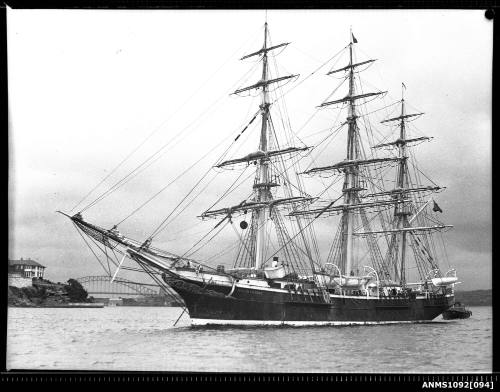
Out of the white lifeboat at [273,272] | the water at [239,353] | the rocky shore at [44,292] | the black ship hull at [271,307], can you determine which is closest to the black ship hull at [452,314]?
the black ship hull at [271,307]

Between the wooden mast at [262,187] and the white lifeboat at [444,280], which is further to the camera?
the white lifeboat at [444,280]

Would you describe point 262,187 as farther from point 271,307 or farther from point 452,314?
point 452,314

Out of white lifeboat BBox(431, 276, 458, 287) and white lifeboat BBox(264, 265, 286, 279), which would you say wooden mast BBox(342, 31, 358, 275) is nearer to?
white lifeboat BBox(431, 276, 458, 287)

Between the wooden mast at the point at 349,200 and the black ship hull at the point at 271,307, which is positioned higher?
the wooden mast at the point at 349,200

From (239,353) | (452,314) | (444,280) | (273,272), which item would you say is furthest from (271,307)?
(452,314)

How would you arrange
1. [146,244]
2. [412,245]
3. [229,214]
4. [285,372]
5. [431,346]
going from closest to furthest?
1. [285,372]
2. [431,346]
3. [146,244]
4. [229,214]
5. [412,245]

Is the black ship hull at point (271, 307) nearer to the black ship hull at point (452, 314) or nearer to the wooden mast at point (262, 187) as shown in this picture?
the wooden mast at point (262, 187)

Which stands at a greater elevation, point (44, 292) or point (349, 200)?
point (349, 200)
